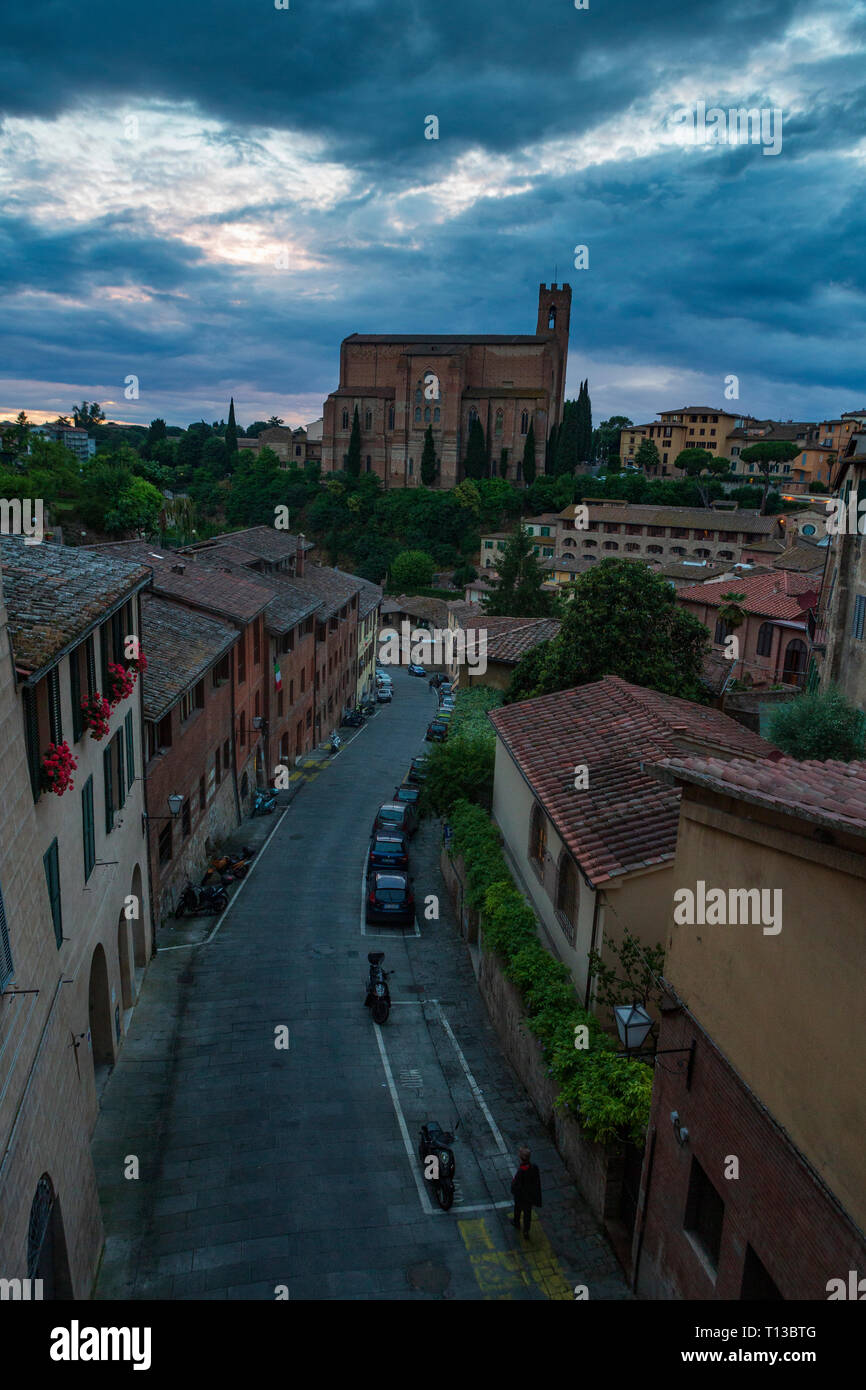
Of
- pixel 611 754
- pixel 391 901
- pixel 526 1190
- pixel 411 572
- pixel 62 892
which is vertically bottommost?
pixel 391 901

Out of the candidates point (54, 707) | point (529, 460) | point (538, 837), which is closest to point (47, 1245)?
point (54, 707)

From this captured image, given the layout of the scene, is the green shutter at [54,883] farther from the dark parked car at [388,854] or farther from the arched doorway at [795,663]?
the arched doorway at [795,663]

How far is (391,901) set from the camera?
2544cm

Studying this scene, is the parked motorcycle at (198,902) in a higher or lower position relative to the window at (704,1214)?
lower

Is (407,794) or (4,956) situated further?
(407,794)

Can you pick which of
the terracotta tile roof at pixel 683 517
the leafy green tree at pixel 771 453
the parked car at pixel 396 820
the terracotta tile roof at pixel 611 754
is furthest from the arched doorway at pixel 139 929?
the leafy green tree at pixel 771 453

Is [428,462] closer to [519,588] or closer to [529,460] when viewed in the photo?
[529,460]

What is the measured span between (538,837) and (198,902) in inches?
417

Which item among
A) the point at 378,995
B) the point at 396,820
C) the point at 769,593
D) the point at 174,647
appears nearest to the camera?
the point at 378,995

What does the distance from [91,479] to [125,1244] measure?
58.7 m

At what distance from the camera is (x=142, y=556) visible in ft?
101

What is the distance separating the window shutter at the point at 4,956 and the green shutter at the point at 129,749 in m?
10.3

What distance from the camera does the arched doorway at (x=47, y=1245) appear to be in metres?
9.23
